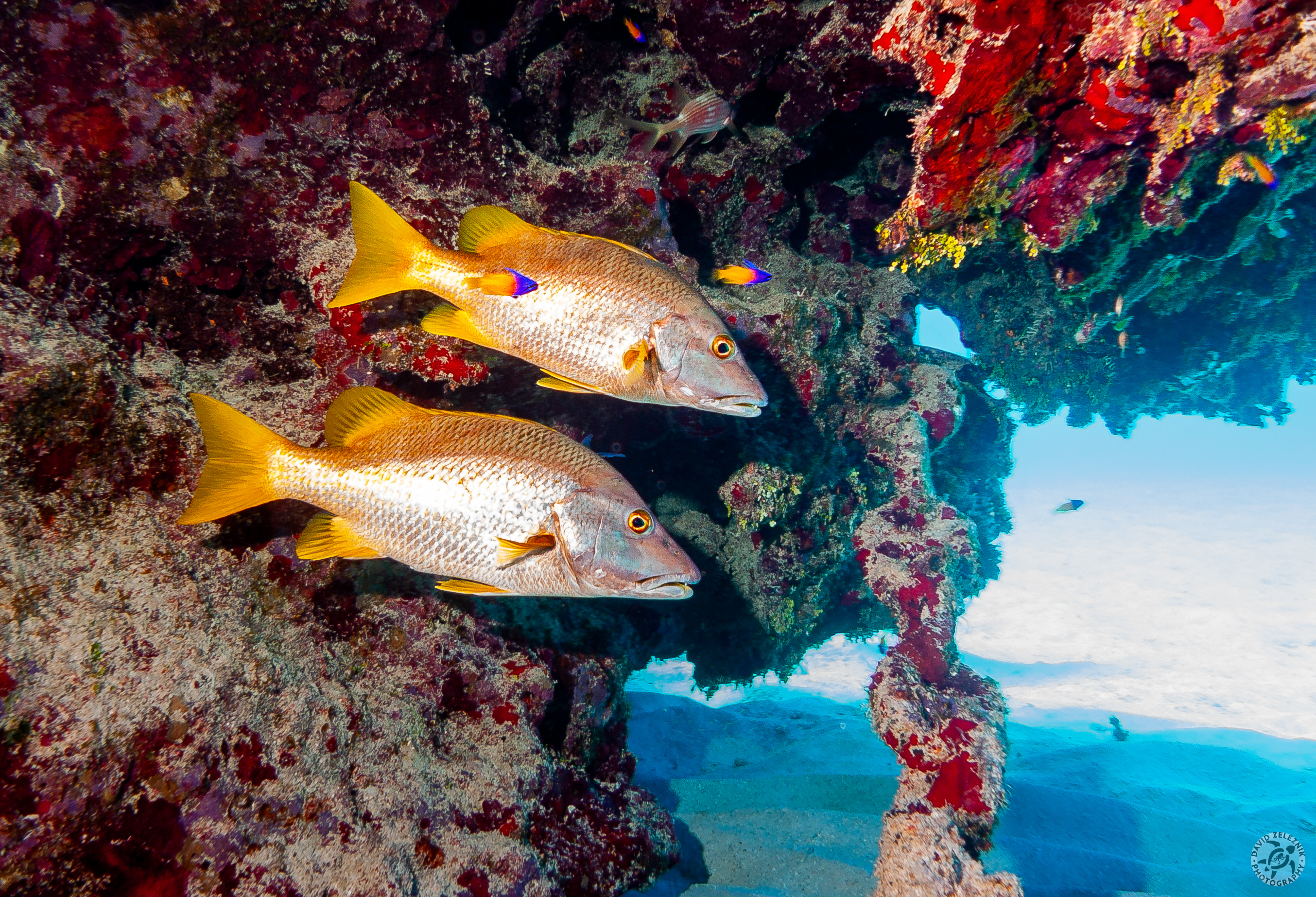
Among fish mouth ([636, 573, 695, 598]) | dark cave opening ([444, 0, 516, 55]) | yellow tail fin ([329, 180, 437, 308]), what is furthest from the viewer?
dark cave opening ([444, 0, 516, 55])

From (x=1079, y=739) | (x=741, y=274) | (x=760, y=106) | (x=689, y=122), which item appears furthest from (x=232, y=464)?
(x=1079, y=739)

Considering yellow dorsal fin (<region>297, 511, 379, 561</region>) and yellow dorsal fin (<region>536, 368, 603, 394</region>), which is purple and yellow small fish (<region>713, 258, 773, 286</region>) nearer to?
yellow dorsal fin (<region>536, 368, 603, 394</region>)

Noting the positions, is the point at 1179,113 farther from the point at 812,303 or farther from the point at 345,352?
the point at 345,352

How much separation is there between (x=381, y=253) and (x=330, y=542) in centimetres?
130

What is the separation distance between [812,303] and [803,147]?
6.45 ft

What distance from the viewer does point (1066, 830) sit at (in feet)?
20.8

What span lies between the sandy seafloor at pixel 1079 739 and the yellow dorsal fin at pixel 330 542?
411 centimetres

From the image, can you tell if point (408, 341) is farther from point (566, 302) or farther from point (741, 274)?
point (741, 274)

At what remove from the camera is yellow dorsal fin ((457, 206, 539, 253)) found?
7.97ft

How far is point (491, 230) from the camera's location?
245 cm

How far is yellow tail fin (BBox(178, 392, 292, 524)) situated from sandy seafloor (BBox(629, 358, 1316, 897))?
4.50 m

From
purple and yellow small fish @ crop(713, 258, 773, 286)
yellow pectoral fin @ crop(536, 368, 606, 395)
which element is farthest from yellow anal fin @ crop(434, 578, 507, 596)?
purple and yellow small fish @ crop(713, 258, 773, 286)

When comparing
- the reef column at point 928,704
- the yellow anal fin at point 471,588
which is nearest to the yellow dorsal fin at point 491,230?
the yellow anal fin at point 471,588

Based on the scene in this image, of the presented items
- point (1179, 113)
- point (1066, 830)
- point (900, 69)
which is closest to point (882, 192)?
point (900, 69)
